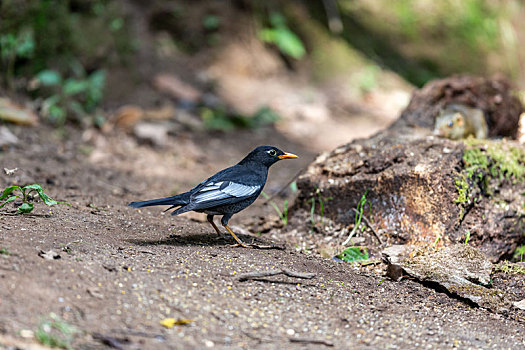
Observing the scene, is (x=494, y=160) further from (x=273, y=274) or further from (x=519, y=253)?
(x=273, y=274)

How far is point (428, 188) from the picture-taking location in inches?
177

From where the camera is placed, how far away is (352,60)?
11.7 m

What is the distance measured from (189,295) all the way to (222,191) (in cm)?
132

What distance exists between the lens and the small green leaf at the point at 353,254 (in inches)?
173

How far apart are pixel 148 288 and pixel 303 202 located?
2.35 metres

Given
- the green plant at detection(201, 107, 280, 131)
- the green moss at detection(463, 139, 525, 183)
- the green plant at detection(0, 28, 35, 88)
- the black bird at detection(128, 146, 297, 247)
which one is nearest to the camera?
the black bird at detection(128, 146, 297, 247)

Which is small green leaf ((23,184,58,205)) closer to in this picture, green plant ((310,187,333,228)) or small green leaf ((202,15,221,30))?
green plant ((310,187,333,228))

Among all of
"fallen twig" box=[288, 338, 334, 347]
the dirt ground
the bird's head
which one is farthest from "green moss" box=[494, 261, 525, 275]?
"fallen twig" box=[288, 338, 334, 347]

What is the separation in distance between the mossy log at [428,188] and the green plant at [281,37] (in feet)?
21.2

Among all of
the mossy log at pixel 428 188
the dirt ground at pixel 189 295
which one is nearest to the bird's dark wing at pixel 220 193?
the dirt ground at pixel 189 295

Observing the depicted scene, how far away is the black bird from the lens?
4.09 metres

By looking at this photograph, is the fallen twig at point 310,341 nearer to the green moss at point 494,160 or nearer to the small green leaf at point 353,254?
the small green leaf at point 353,254

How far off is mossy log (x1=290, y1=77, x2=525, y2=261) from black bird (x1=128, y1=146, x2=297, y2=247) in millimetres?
627

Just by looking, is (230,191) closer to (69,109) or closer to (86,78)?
(69,109)
